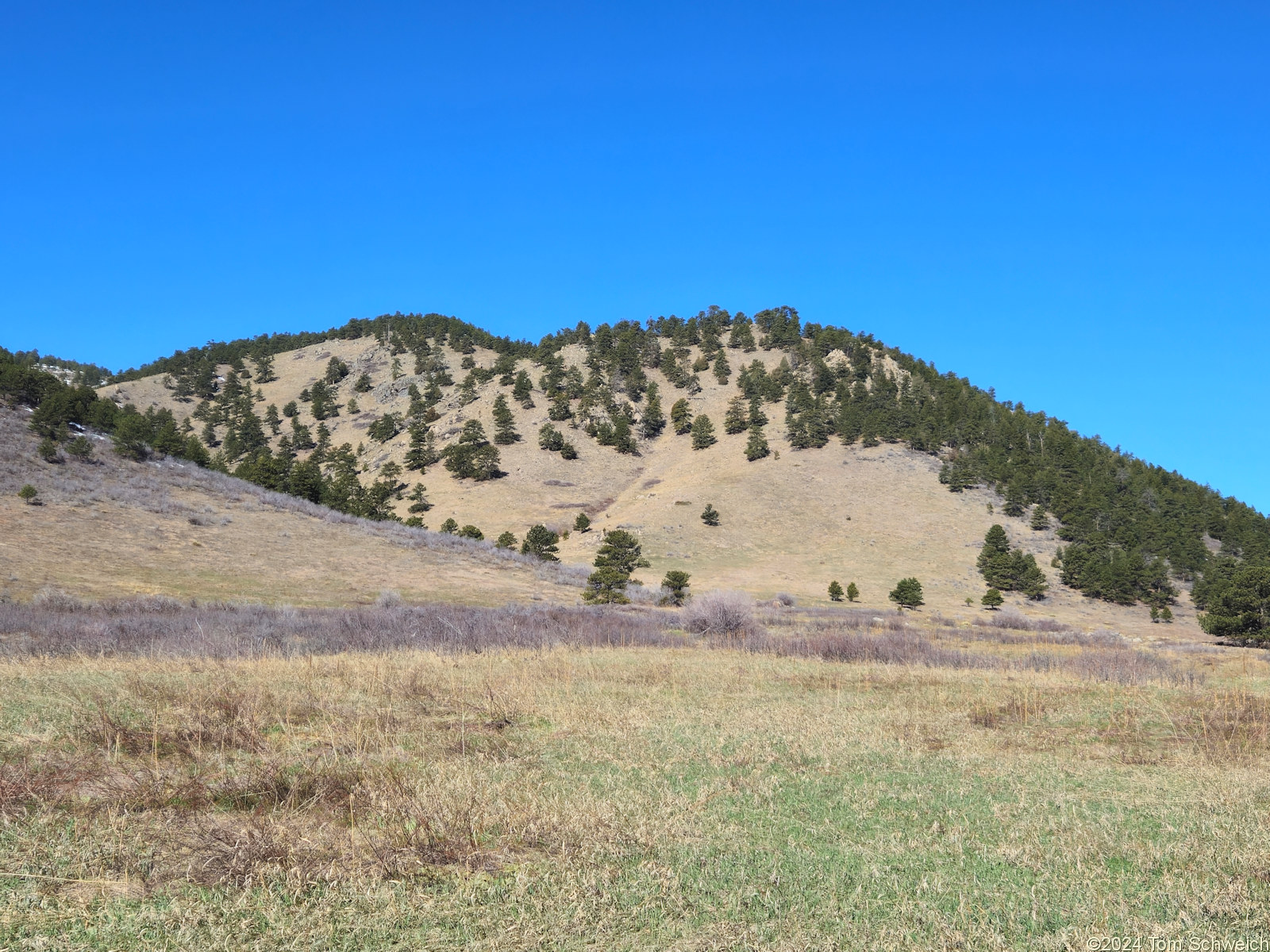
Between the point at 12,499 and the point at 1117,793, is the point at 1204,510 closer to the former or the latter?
the point at 1117,793

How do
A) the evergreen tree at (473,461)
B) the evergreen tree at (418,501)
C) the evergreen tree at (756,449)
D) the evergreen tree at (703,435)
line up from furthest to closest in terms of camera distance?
1. the evergreen tree at (703,435)
2. the evergreen tree at (756,449)
3. the evergreen tree at (473,461)
4. the evergreen tree at (418,501)

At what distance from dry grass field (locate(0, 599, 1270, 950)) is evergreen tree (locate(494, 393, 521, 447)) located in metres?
89.2

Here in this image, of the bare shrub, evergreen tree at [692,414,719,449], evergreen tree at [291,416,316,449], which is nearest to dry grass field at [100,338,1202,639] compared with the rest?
evergreen tree at [692,414,719,449]

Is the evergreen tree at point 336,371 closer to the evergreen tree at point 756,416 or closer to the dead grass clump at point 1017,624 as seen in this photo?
the evergreen tree at point 756,416

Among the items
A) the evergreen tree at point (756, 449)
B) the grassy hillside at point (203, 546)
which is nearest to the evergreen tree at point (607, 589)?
the grassy hillside at point (203, 546)

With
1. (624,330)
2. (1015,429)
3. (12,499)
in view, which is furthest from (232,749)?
(624,330)

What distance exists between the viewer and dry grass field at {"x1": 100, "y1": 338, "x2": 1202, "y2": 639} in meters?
63.1

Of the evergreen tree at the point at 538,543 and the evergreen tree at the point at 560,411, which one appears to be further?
the evergreen tree at the point at 560,411

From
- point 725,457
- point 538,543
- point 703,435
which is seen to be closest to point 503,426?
point 703,435

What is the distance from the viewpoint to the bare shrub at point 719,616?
25.3 meters

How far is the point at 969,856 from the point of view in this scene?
6117 millimetres

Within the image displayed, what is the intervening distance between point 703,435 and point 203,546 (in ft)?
238

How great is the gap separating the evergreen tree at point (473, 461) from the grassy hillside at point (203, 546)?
38653mm

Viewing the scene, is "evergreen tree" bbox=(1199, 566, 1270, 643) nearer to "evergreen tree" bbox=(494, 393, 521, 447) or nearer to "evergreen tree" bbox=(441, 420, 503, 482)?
"evergreen tree" bbox=(441, 420, 503, 482)
